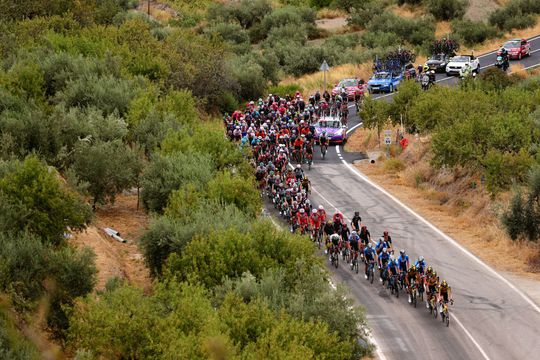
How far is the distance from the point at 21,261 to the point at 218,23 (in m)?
68.4

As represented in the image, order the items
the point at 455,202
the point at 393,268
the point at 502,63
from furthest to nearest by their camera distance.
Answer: the point at 502,63
the point at 455,202
the point at 393,268

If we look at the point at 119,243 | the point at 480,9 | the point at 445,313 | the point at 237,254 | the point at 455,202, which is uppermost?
the point at 480,9

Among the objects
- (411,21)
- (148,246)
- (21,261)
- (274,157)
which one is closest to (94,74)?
(274,157)

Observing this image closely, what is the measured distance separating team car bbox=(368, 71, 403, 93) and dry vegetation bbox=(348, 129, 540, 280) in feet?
36.2

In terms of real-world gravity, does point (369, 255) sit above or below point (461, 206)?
above

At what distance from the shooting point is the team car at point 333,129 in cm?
5150

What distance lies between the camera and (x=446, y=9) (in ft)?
290

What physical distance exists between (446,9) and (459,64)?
24357 mm

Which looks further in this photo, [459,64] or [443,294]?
[459,64]

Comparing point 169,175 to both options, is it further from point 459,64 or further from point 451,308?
point 459,64

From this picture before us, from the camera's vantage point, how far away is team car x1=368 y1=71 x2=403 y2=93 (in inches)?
2425

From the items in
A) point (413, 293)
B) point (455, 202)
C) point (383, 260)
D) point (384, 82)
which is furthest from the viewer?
point (384, 82)

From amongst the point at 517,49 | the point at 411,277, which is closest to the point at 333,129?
the point at 411,277

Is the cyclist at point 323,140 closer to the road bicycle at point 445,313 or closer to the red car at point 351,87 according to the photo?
the red car at point 351,87
